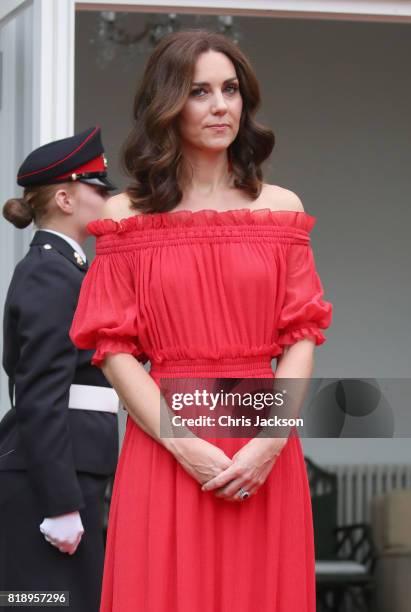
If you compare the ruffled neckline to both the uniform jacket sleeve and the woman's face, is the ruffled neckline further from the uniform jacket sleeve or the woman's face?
the uniform jacket sleeve

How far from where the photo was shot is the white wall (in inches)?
228

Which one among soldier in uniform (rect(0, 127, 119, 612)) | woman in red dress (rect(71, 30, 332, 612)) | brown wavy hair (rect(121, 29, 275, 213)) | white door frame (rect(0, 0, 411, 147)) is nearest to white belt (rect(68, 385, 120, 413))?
soldier in uniform (rect(0, 127, 119, 612))

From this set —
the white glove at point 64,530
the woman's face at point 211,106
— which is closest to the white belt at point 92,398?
the white glove at point 64,530

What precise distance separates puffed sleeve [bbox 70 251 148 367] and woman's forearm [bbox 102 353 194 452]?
0.02 metres

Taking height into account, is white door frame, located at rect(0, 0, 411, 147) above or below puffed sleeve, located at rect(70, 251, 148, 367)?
above

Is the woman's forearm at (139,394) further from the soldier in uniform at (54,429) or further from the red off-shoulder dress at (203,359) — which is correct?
the soldier in uniform at (54,429)

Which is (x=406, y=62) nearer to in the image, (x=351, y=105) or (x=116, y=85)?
(x=351, y=105)

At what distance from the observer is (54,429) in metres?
2.78

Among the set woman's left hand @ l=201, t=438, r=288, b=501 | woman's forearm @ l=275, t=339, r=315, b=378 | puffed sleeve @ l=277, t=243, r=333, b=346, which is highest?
puffed sleeve @ l=277, t=243, r=333, b=346

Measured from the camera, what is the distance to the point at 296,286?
228 cm

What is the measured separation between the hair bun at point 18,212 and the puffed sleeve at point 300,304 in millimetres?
932

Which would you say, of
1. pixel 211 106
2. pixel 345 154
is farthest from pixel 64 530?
pixel 345 154

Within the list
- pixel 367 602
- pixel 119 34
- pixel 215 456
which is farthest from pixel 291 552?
Result: pixel 119 34

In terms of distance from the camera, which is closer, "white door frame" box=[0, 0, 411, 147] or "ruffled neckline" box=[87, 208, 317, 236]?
"ruffled neckline" box=[87, 208, 317, 236]
